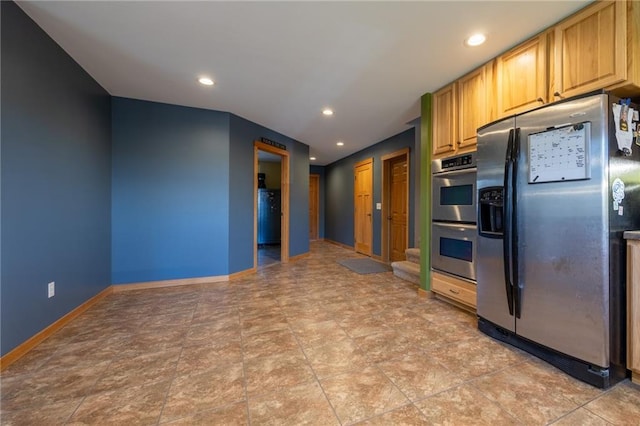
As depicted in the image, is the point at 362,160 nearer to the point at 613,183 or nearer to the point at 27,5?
the point at 613,183

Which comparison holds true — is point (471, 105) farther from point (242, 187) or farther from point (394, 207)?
point (242, 187)

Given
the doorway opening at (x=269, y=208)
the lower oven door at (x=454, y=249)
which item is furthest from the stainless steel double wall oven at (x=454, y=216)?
the doorway opening at (x=269, y=208)

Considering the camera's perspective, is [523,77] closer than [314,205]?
Yes

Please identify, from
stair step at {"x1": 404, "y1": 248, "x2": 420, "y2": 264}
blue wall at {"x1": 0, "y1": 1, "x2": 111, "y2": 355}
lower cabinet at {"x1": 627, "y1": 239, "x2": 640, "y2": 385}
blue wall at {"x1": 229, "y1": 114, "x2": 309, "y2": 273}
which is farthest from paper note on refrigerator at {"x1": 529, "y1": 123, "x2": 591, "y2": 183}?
blue wall at {"x1": 0, "y1": 1, "x2": 111, "y2": 355}

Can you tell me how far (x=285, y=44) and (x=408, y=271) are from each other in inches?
128

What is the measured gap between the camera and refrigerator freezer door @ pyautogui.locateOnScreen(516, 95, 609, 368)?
1.56 m

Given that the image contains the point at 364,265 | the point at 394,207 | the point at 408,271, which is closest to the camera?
the point at 408,271

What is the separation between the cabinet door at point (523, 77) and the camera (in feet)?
6.52

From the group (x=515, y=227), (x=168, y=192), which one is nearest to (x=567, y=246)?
(x=515, y=227)

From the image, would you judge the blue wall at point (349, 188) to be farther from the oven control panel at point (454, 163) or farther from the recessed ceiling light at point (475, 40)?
the recessed ceiling light at point (475, 40)

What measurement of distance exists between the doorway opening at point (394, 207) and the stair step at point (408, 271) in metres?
0.89

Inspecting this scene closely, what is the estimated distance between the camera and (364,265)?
4.92 meters

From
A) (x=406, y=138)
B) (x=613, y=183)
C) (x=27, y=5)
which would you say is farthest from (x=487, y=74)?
(x=27, y=5)

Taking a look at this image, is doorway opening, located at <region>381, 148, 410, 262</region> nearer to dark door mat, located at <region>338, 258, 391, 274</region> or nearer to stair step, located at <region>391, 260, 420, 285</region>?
dark door mat, located at <region>338, 258, 391, 274</region>
